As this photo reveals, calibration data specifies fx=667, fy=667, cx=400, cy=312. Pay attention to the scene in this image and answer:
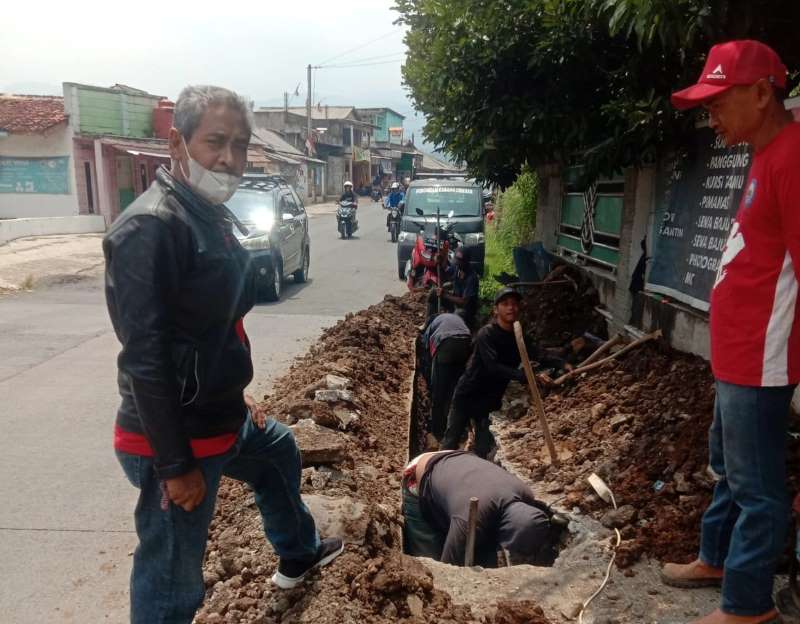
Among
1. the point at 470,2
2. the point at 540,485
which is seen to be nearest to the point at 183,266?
the point at 540,485

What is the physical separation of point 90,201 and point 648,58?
22748 mm

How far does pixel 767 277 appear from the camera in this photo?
225 centimetres

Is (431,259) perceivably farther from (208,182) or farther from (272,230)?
(208,182)

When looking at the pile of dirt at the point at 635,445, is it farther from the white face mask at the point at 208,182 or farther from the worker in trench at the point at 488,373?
the white face mask at the point at 208,182

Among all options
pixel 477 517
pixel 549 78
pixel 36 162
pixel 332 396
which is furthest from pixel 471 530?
pixel 36 162

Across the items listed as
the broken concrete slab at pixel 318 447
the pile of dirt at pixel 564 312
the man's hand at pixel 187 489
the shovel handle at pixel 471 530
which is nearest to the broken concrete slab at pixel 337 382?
the broken concrete slab at pixel 318 447

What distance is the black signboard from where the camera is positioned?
4.84m

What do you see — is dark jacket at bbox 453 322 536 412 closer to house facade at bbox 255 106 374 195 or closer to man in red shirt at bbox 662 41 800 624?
man in red shirt at bbox 662 41 800 624

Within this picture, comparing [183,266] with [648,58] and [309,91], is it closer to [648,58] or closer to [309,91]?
[648,58]

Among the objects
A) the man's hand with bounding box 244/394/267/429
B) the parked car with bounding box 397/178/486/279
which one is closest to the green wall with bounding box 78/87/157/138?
the parked car with bounding box 397/178/486/279

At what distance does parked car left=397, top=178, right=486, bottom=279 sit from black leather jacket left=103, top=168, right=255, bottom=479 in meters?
11.4

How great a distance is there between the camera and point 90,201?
2412 cm

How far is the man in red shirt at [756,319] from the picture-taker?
2225 mm

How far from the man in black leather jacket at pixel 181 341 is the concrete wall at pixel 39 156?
23.8 meters
